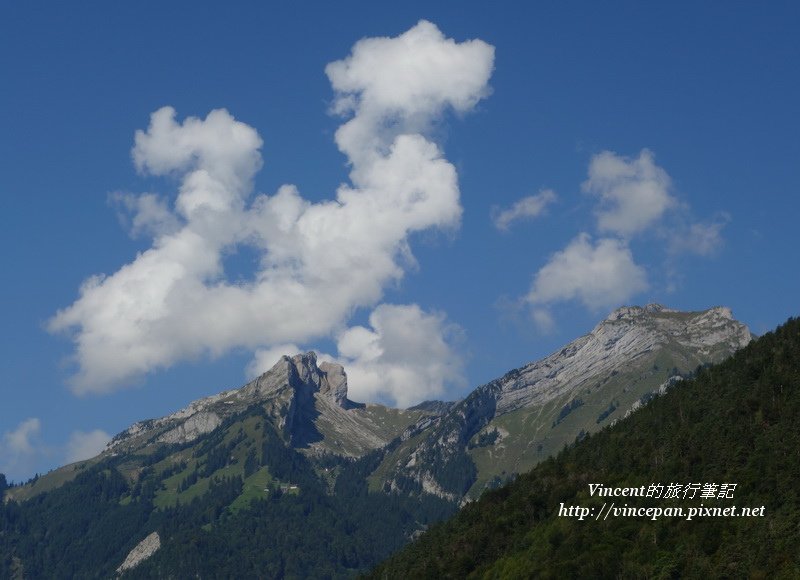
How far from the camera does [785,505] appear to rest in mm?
198250

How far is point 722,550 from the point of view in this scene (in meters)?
196

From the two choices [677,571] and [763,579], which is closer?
[763,579]

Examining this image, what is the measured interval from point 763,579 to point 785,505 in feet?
80.7

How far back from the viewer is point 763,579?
584ft

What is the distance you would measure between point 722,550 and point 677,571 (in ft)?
31.6

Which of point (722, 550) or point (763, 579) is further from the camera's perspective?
point (722, 550)

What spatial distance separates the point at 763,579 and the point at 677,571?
2379cm

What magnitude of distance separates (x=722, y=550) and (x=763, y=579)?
17.9 m

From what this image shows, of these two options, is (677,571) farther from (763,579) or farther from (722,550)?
(763,579)

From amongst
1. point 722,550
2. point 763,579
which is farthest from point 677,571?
point 763,579

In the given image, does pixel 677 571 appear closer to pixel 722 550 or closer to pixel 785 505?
pixel 722 550

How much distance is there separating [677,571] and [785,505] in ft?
→ 78.1

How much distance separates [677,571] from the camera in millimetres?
199625
